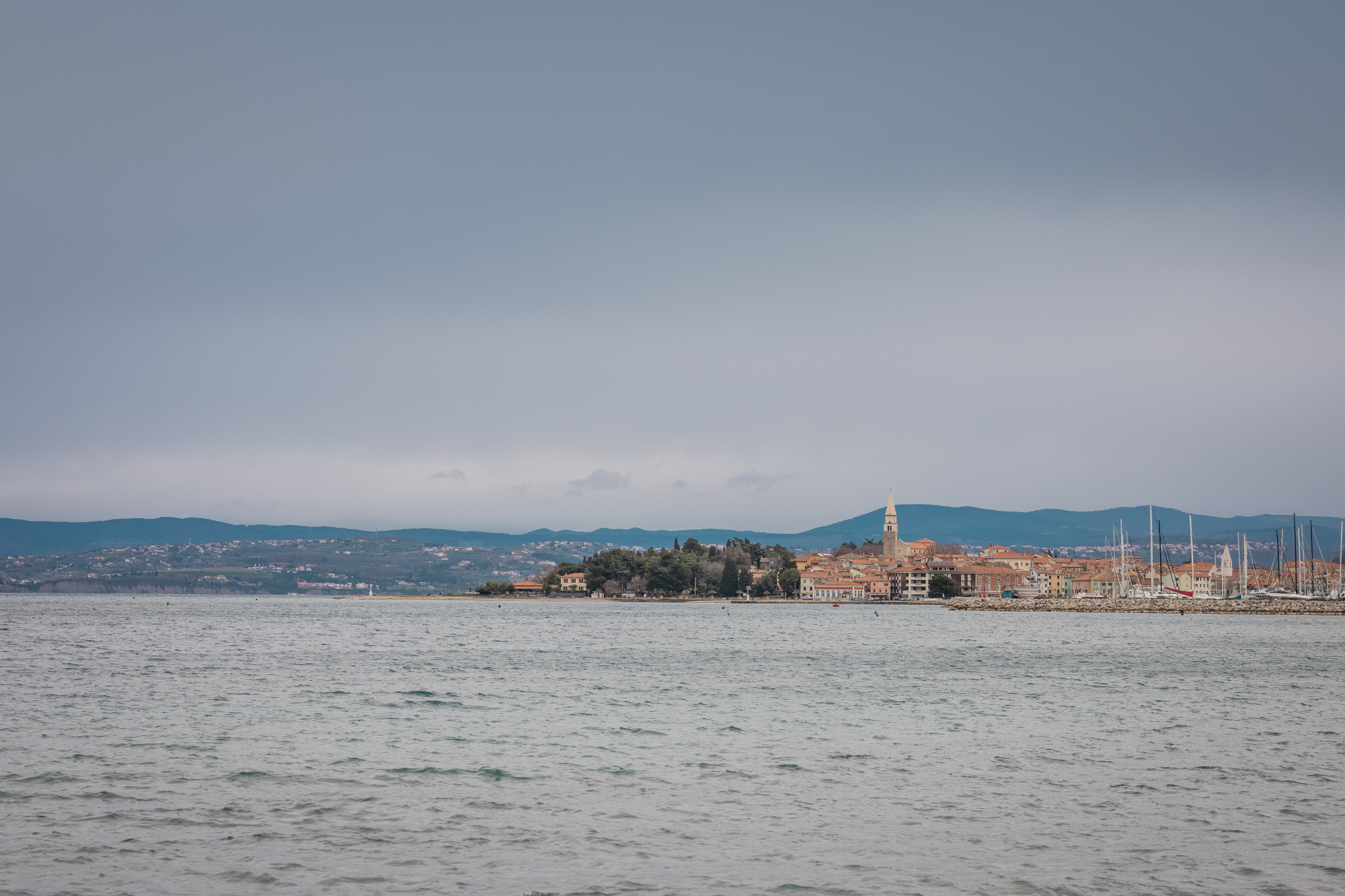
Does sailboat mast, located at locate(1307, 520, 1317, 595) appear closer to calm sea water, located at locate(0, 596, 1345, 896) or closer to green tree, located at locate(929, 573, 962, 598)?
green tree, located at locate(929, 573, 962, 598)

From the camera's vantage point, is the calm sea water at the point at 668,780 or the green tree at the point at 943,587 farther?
the green tree at the point at 943,587

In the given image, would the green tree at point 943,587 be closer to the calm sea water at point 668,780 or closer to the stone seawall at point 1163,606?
the stone seawall at point 1163,606

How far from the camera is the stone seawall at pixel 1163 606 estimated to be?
104225 millimetres

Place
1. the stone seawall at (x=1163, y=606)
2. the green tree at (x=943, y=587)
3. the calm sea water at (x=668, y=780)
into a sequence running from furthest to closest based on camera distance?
the green tree at (x=943, y=587)
the stone seawall at (x=1163, y=606)
the calm sea water at (x=668, y=780)

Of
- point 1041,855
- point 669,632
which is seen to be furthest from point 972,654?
point 1041,855

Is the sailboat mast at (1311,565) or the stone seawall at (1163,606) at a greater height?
the sailboat mast at (1311,565)

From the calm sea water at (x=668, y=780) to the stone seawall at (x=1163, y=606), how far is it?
236ft

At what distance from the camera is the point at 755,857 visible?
12812 mm

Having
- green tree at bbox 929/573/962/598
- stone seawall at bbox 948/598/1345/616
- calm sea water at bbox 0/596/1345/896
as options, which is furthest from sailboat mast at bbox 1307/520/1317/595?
calm sea water at bbox 0/596/1345/896

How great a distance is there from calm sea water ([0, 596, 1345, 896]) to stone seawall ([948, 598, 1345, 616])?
7192 centimetres

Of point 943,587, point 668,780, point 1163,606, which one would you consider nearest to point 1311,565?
point 1163,606

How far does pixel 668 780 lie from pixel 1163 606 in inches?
4389

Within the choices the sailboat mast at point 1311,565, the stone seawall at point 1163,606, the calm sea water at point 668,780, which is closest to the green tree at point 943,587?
the stone seawall at point 1163,606

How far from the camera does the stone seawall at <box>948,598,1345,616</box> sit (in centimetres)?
10422
